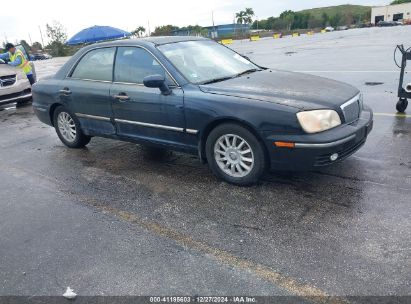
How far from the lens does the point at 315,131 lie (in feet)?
12.3

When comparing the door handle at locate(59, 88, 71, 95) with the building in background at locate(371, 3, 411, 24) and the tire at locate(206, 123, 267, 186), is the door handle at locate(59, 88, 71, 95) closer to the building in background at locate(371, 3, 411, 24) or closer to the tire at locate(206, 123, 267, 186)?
the tire at locate(206, 123, 267, 186)

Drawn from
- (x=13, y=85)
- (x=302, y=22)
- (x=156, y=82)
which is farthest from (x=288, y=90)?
(x=302, y=22)

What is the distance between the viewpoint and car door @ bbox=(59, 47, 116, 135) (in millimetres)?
5242

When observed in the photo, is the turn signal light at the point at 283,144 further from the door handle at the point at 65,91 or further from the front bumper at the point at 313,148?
the door handle at the point at 65,91

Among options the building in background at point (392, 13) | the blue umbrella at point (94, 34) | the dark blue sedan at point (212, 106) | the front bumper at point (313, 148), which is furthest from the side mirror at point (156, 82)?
the building in background at point (392, 13)

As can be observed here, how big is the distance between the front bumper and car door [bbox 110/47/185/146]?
3.84 ft

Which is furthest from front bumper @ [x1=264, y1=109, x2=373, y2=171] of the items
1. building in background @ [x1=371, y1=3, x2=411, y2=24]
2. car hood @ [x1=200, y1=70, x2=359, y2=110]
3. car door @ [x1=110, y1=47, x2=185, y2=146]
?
→ building in background @ [x1=371, y1=3, x2=411, y2=24]

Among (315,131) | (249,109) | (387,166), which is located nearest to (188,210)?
(249,109)

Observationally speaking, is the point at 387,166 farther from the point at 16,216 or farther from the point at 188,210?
the point at 16,216

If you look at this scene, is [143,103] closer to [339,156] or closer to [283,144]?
[283,144]

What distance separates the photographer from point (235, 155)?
13.9 ft

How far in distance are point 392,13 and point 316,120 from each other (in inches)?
4925

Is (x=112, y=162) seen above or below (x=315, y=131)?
below

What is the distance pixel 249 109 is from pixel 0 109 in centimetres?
967
